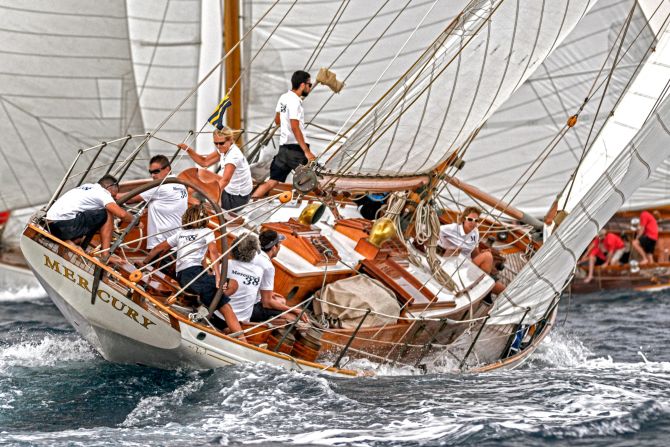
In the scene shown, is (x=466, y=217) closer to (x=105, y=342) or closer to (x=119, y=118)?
(x=105, y=342)

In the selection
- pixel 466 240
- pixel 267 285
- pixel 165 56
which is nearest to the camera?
pixel 267 285

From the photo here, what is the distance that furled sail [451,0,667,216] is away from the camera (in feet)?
70.1

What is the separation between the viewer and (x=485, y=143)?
22.5 m

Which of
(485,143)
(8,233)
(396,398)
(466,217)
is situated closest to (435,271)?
(466,217)

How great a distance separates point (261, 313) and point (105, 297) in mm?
1548

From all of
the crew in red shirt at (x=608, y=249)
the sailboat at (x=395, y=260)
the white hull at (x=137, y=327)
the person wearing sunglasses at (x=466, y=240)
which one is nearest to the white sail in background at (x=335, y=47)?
the person wearing sunglasses at (x=466, y=240)

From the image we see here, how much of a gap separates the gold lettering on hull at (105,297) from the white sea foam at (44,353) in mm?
1220

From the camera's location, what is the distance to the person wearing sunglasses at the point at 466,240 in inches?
629

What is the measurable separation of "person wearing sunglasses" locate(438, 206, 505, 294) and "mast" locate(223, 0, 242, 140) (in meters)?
4.93

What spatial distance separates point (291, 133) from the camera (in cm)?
1530

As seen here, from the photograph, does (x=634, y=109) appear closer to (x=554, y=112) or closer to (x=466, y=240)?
(x=466, y=240)

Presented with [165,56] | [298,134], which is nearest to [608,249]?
[165,56]

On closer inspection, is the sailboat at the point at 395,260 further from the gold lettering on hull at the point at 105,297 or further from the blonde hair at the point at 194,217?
the blonde hair at the point at 194,217

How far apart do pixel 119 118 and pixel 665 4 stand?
28.3ft
